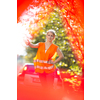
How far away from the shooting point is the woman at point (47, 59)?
8.58ft

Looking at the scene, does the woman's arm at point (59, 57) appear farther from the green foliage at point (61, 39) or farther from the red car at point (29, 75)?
the red car at point (29, 75)

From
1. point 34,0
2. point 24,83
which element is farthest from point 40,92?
point 34,0

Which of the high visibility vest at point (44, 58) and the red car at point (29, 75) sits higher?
the high visibility vest at point (44, 58)

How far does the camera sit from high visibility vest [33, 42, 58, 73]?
2619 millimetres

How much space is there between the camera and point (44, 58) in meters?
2.63

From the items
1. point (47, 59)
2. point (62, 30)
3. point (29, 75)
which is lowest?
point (29, 75)

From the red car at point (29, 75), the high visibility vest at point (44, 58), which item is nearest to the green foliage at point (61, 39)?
the high visibility vest at point (44, 58)

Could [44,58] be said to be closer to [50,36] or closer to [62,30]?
[50,36]

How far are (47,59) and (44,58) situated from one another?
61 millimetres

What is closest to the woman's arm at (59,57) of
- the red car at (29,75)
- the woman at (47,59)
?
the woman at (47,59)

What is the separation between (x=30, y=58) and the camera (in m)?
2.65

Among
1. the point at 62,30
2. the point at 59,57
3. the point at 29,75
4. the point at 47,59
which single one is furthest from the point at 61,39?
the point at 29,75

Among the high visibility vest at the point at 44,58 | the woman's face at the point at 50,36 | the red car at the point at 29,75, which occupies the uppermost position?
the woman's face at the point at 50,36

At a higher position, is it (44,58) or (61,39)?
(61,39)
